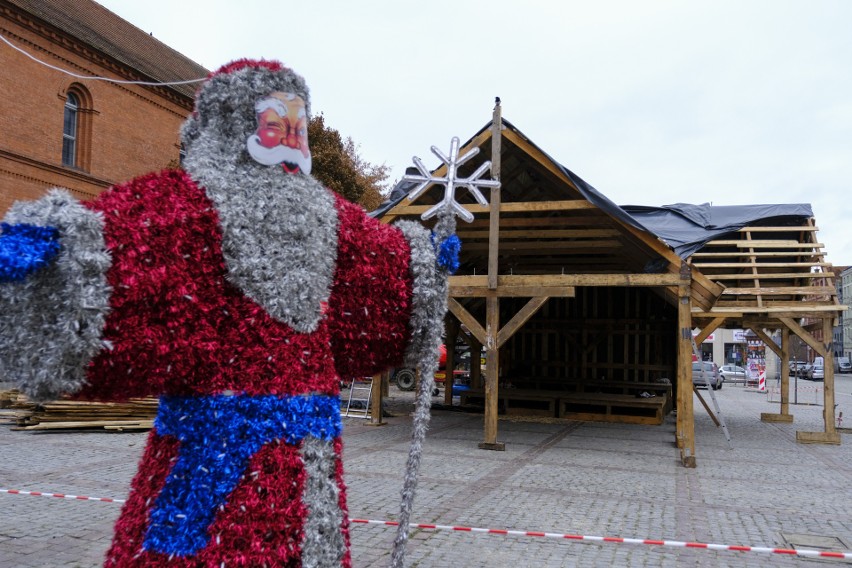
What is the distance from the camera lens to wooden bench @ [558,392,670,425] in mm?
13820

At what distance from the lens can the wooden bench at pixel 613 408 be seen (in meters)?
13.8

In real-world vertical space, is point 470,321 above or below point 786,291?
below

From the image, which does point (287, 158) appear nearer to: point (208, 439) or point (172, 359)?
point (172, 359)

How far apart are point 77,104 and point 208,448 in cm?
2046

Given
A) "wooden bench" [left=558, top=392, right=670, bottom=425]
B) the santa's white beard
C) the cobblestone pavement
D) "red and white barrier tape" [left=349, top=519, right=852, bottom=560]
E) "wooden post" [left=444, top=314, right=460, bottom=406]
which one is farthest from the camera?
"wooden post" [left=444, top=314, right=460, bottom=406]

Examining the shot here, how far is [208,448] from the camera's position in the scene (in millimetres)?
2373

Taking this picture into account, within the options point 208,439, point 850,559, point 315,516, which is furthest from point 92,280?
point 850,559

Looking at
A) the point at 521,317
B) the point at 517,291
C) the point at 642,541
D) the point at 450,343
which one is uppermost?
the point at 517,291

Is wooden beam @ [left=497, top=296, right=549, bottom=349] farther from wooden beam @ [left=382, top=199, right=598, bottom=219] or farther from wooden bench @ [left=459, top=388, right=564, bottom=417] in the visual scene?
wooden bench @ [left=459, top=388, right=564, bottom=417]

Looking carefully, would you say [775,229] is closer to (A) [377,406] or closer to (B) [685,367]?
(B) [685,367]

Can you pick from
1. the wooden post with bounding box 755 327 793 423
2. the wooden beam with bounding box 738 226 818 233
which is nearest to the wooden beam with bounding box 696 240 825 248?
the wooden beam with bounding box 738 226 818 233

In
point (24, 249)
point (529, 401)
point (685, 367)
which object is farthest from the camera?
point (529, 401)

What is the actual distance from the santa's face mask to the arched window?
63.1 ft

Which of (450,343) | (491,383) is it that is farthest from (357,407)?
(491,383)
